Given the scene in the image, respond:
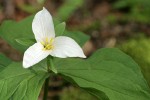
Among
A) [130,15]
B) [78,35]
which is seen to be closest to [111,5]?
[130,15]

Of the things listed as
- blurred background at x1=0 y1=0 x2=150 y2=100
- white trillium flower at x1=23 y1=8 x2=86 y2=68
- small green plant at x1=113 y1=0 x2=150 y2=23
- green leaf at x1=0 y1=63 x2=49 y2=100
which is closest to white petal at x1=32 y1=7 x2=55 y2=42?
white trillium flower at x1=23 y1=8 x2=86 y2=68

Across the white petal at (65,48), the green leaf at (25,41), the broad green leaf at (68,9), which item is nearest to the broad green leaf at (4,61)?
the green leaf at (25,41)

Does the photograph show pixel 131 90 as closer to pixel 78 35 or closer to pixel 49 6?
pixel 78 35

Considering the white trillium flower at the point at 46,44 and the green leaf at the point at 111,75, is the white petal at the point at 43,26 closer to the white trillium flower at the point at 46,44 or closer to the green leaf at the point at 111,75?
the white trillium flower at the point at 46,44

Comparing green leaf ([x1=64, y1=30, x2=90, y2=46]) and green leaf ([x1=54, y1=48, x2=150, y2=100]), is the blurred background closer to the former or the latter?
green leaf ([x1=64, y1=30, x2=90, y2=46])

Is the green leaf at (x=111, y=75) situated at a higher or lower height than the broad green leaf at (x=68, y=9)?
higher

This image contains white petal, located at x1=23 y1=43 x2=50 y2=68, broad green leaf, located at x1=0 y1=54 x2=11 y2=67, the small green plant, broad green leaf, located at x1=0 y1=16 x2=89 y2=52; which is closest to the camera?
white petal, located at x1=23 y1=43 x2=50 y2=68

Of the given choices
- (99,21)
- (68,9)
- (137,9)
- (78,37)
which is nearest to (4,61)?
(78,37)
